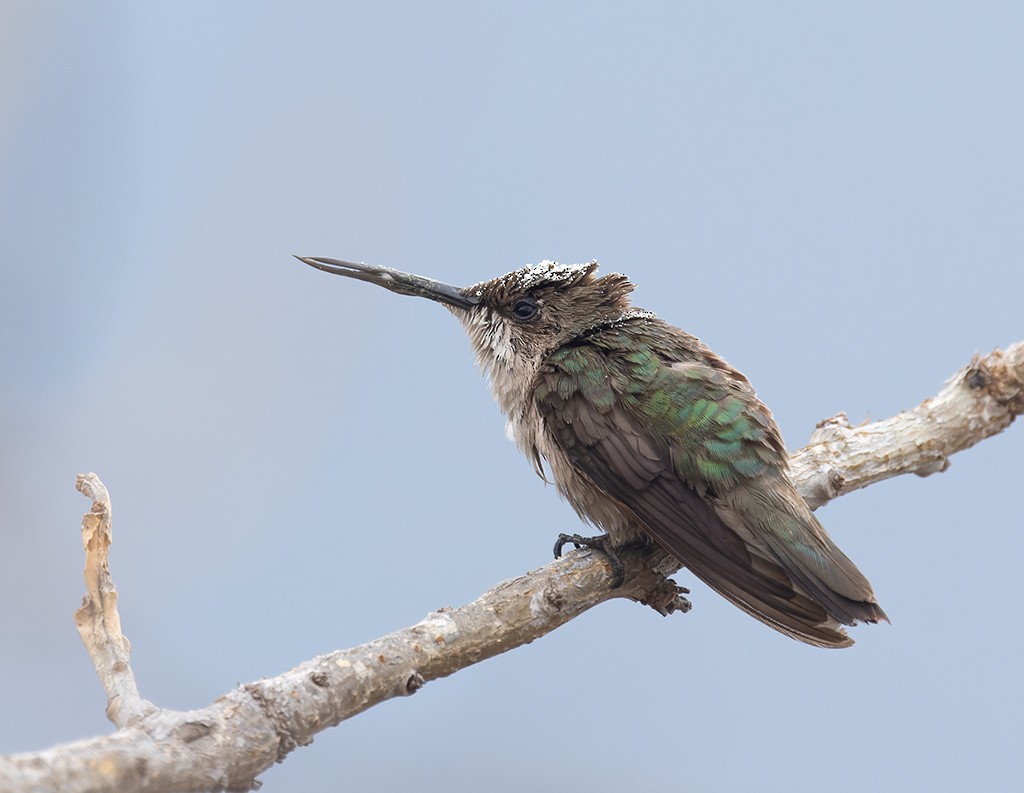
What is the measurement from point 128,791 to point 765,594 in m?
2.18

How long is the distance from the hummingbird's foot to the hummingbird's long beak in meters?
1.19

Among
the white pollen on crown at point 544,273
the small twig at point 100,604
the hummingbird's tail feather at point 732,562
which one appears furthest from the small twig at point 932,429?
the small twig at point 100,604

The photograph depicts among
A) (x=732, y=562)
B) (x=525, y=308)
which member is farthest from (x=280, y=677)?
(x=525, y=308)

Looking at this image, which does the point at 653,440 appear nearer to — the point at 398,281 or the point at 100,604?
the point at 398,281

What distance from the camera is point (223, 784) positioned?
8.43 feet

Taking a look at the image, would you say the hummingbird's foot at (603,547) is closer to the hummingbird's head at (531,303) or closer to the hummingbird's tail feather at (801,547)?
the hummingbird's tail feather at (801,547)

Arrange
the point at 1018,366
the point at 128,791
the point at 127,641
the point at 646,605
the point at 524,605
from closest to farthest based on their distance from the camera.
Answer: the point at 128,791 → the point at 127,641 → the point at 524,605 → the point at 646,605 → the point at 1018,366

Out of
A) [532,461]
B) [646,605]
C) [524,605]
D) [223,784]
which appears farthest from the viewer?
[532,461]

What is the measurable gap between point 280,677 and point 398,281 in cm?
214

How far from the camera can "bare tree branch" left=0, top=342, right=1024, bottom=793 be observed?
2.35 meters

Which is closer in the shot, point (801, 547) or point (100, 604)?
point (100, 604)

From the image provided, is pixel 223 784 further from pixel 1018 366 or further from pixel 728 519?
pixel 1018 366

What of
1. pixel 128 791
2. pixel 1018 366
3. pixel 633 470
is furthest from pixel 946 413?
pixel 128 791

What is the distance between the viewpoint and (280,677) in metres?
2.84
